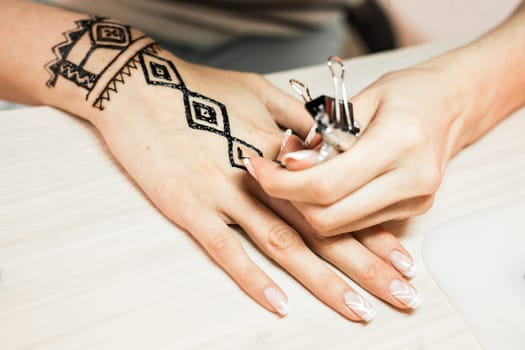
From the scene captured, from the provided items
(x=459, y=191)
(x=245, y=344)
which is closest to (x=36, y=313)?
(x=245, y=344)

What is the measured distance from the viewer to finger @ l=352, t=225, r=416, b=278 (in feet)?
1.72

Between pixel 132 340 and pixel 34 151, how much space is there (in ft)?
1.08

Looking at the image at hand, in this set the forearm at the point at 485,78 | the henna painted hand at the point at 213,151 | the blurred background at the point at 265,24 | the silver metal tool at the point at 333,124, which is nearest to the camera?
the silver metal tool at the point at 333,124

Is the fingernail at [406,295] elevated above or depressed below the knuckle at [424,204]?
below

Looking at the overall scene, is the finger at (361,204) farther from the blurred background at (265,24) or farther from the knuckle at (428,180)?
the blurred background at (265,24)

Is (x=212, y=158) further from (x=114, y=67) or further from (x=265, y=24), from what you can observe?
(x=265, y=24)

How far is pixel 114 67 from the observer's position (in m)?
0.68

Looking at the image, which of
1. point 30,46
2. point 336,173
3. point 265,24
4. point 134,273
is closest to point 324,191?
point 336,173

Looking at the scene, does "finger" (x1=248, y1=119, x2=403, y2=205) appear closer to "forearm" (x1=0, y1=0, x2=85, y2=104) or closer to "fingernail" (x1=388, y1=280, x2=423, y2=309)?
"fingernail" (x1=388, y1=280, x2=423, y2=309)

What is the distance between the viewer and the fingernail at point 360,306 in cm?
48

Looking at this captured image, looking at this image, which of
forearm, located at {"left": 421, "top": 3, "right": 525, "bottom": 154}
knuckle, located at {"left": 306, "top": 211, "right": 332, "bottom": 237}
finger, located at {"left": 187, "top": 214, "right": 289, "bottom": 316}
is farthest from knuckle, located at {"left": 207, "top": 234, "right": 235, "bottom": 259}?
forearm, located at {"left": 421, "top": 3, "right": 525, "bottom": 154}

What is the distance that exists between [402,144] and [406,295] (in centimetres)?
16

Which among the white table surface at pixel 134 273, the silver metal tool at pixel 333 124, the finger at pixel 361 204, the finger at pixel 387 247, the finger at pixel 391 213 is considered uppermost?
the silver metal tool at pixel 333 124

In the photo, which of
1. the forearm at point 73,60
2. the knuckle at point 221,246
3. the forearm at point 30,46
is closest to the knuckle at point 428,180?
the knuckle at point 221,246
